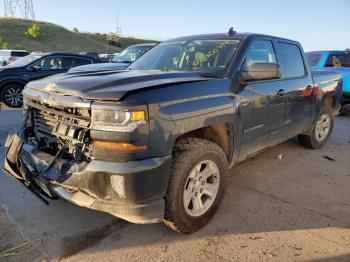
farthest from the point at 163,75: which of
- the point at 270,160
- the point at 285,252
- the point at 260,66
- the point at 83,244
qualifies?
the point at 270,160

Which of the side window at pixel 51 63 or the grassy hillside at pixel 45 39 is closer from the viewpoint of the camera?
the side window at pixel 51 63

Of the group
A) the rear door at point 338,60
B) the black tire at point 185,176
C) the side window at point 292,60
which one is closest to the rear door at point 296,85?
the side window at point 292,60

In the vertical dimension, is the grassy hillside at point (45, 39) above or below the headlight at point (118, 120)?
below

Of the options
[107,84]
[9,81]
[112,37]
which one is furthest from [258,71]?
[112,37]

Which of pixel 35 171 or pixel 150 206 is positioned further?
pixel 35 171

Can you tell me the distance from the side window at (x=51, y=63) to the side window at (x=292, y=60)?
723cm

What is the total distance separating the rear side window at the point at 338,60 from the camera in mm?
9906

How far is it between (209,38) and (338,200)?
2.42 metres

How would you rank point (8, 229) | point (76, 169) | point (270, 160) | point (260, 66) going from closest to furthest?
point (76, 169)
point (8, 229)
point (260, 66)
point (270, 160)

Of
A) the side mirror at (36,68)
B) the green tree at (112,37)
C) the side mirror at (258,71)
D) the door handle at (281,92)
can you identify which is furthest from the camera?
the green tree at (112,37)

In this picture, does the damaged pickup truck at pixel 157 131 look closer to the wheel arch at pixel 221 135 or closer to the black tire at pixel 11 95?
the wheel arch at pixel 221 135

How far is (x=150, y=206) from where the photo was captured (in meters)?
2.61

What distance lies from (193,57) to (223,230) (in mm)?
1922

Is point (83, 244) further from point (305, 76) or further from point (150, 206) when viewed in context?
point (305, 76)
